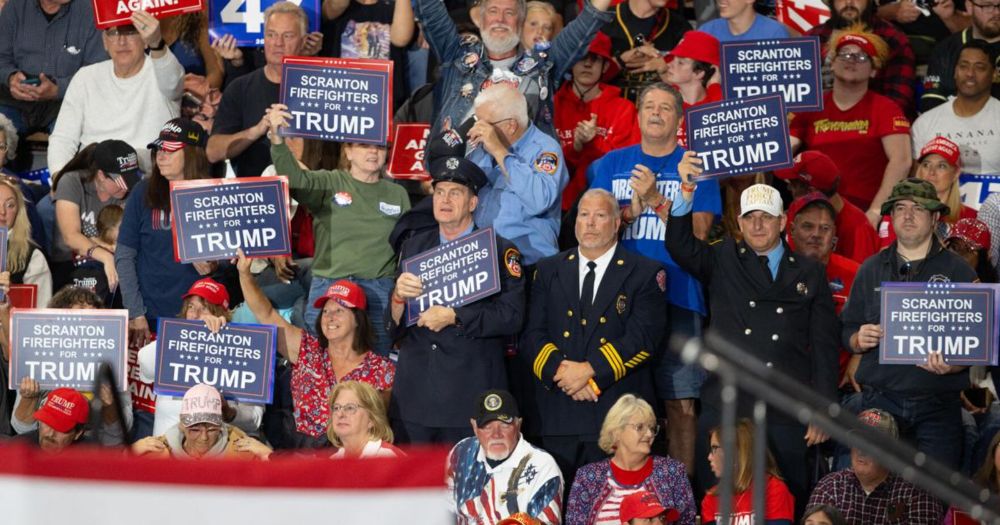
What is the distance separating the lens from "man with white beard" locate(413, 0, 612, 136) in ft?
31.7

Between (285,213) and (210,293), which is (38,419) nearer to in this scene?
(210,293)

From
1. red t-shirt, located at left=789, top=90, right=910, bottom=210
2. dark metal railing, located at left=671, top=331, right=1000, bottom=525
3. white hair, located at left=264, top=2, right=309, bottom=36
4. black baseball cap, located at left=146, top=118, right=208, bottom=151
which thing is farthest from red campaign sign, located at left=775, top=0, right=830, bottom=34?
dark metal railing, located at left=671, top=331, right=1000, bottom=525

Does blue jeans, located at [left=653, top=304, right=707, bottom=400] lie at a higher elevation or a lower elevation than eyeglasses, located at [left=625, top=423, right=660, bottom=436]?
higher

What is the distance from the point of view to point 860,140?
35.8 ft

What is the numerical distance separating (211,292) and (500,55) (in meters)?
2.15

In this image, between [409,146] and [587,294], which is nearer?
[587,294]

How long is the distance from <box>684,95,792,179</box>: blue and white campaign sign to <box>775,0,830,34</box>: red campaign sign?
2689 mm

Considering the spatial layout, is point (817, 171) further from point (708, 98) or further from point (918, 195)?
point (918, 195)

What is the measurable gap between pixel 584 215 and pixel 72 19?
4683 mm

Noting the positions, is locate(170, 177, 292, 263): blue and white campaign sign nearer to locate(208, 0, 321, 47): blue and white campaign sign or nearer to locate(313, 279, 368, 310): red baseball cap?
locate(313, 279, 368, 310): red baseball cap

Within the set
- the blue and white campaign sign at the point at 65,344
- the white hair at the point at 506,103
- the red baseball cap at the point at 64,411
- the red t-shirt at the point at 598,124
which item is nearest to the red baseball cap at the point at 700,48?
the red t-shirt at the point at 598,124

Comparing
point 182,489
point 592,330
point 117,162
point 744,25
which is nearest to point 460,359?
point 592,330

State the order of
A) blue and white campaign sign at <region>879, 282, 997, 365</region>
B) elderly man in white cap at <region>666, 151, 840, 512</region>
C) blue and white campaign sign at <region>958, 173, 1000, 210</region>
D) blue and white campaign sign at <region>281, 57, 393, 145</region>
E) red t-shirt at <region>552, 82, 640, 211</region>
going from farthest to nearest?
blue and white campaign sign at <region>958, 173, 1000, 210</region> < red t-shirt at <region>552, 82, 640, 211</region> < blue and white campaign sign at <region>281, 57, 393, 145</region> < elderly man in white cap at <region>666, 151, 840, 512</region> < blue and white campaign sign at <region>879, 282, 997, 365</region>

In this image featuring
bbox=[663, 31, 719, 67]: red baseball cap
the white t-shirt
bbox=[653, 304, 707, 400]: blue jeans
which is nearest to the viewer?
bbox=[653, 304, 707, 400]: blue jeans
